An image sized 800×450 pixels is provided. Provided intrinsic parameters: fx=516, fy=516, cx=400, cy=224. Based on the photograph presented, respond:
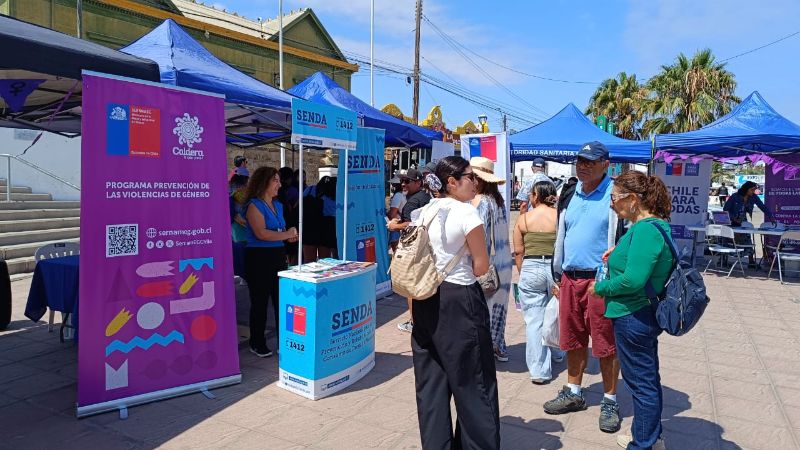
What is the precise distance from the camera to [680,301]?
8.50 feet

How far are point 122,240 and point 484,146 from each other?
14.9ft

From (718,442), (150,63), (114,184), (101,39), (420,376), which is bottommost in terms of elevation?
(718,442)

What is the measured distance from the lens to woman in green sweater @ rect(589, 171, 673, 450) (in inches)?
104

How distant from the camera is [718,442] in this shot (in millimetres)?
3260

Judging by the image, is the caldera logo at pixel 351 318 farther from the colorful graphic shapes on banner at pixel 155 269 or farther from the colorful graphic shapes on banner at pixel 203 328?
the colorful graphic shapes on banner at pixel 155 269

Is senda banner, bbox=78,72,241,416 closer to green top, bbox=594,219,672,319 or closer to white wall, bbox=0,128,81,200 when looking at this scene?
green top, bbox=594,219,672,319

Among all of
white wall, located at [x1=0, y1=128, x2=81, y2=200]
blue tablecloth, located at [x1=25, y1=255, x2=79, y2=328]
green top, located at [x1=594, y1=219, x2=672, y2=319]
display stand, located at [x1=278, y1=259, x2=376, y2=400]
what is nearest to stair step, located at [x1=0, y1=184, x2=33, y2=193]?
white wall, located at [x1=0, y1=128, x2=81, y2=200]

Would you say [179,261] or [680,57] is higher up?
[680,57]

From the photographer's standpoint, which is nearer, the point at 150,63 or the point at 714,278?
the point at 150,63

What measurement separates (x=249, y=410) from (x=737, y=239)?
10674 mm

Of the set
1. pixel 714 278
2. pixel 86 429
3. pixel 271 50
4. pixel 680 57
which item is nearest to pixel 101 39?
pixel 271 50

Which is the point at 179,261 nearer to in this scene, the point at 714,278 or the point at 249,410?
the point at 249,410

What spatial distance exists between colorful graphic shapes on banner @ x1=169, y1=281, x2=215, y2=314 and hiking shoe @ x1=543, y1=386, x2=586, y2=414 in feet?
8.41

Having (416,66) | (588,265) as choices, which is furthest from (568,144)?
(416,66)
